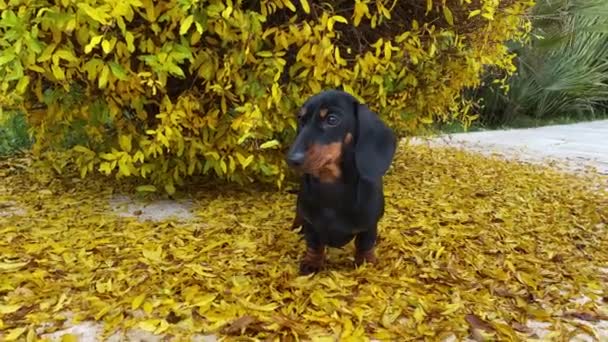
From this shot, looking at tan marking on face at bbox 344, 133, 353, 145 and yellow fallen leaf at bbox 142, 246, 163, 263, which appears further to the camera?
yellow fallen leaf at bbox 142, 246, 163, 263

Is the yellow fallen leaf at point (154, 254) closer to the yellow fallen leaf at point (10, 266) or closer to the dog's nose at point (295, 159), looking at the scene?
the yellow fallen leaf at point (10, 266)

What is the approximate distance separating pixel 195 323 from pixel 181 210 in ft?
5.60

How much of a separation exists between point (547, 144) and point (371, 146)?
231 inches

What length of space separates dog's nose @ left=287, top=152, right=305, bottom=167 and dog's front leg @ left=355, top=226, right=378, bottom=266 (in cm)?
55

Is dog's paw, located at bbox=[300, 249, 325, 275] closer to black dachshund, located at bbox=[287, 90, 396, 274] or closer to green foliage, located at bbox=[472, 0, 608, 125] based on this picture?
black dachshund, located at bbox=[287, 90, 396, 274]

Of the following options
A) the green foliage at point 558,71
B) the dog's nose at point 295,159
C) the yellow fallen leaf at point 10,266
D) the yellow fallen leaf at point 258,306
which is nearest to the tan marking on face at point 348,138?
the dog's nose at point 295,159

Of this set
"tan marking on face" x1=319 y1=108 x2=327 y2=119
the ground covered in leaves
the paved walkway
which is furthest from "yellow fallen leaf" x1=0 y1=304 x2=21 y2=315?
the paved walkway

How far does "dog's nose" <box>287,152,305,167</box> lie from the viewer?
2.15 metres

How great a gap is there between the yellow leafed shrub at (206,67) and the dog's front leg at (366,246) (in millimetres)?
933

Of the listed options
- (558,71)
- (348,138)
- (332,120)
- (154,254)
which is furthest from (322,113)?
(558,71)

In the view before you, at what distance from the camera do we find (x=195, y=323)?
6.95 ft

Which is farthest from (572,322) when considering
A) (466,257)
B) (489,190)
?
(489,190)

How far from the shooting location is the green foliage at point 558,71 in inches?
379

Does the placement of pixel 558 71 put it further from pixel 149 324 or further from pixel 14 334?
pixel 14 334
